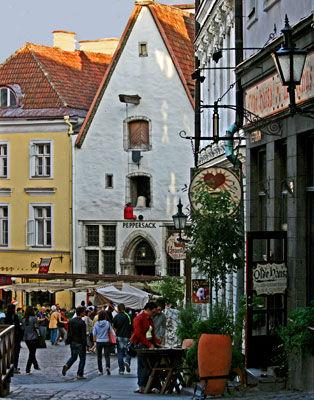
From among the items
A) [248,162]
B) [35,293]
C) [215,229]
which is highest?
[248,162]

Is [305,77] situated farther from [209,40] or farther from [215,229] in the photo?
[209,40]

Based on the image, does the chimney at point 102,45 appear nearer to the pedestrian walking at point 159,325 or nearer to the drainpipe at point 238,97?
the drainpipe at point 238,97

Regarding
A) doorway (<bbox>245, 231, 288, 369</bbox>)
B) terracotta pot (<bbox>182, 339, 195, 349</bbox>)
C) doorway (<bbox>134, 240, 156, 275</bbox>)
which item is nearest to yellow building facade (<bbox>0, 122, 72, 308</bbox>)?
doorway (<bbox>134, 240, 156, 275</bbox>)

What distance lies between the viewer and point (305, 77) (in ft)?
44.9

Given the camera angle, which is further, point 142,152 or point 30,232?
point 30,232

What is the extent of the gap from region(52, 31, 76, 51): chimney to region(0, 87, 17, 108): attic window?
18.9 ft

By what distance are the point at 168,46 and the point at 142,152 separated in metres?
4.67

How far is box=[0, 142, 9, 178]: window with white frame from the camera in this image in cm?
4750

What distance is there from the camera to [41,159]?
153ft

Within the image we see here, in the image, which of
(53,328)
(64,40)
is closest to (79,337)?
(53,328)

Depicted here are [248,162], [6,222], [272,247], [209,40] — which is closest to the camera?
[272,247]

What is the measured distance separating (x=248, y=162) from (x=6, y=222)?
30365 millimetres

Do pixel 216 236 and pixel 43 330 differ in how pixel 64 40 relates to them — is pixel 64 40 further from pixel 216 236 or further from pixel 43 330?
pixel 216 236

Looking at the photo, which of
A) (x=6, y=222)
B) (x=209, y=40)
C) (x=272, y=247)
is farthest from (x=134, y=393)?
(x=6, y=222)
